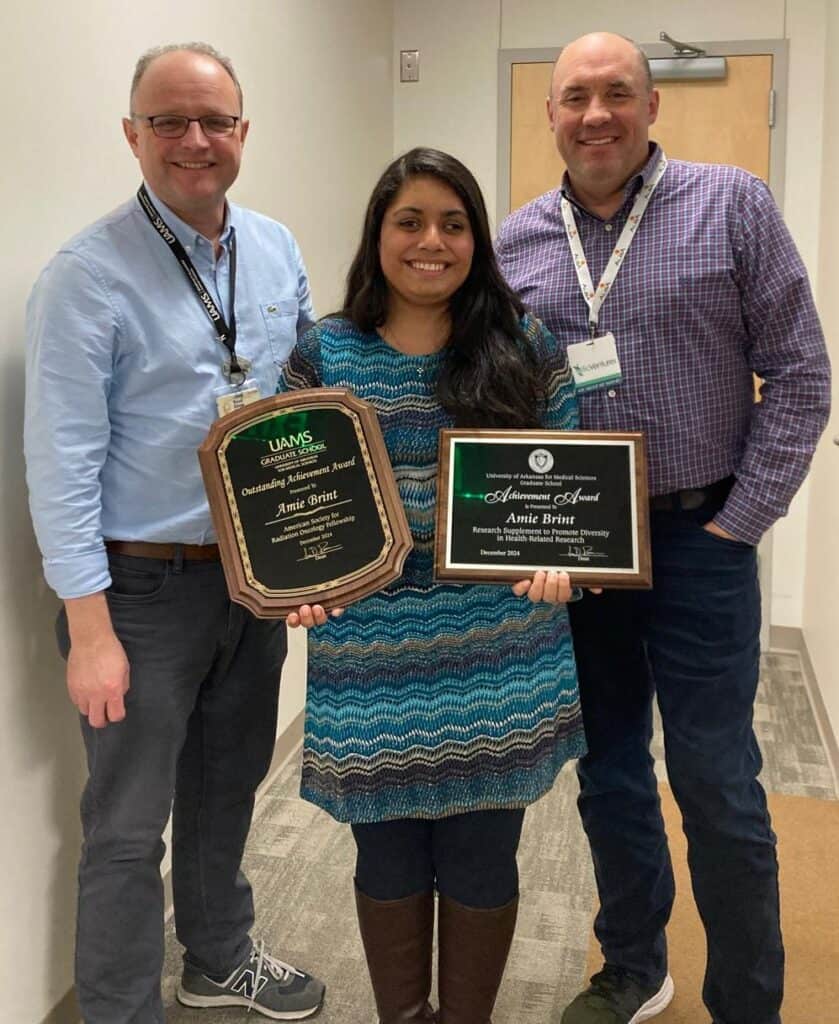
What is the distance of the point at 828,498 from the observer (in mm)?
3416

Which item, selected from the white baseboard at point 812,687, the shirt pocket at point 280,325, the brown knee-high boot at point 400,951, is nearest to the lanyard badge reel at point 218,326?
the shirt pocket at point 280,325

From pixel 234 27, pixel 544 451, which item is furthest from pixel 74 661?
pixel 234 27

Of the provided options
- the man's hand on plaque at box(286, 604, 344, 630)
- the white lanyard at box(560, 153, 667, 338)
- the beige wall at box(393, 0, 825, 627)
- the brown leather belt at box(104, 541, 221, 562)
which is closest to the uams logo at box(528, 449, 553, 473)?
the white lanyard at box(560, 153, 667, 338)

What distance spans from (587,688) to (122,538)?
2.84 ft

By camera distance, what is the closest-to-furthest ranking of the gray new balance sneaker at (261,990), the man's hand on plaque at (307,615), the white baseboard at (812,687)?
the man's hand on plaque at (307,615) → the gray new balance sneaker at (261,990) → the white baseboard at (812,687)

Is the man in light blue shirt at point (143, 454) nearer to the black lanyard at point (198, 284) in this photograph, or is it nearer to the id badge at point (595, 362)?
the black lanyard at point (198, 284)

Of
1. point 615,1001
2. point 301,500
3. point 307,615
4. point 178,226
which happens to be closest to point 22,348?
point 178,226

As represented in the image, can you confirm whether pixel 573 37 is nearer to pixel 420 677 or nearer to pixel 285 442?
pixel 285 442

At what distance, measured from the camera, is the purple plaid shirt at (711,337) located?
1.63 meters

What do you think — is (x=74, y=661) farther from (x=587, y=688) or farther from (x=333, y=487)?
(x=587, y=688)

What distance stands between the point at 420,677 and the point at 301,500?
1.07 feet

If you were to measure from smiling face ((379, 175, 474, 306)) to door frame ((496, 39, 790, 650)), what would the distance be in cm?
263

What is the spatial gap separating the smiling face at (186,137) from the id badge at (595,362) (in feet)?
2.19

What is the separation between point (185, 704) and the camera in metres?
1.74
